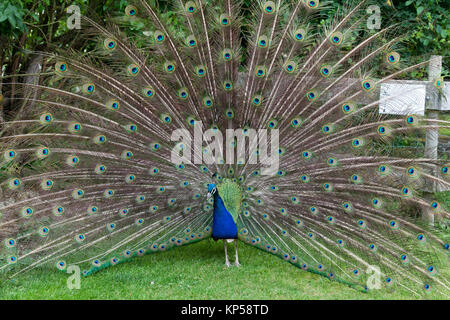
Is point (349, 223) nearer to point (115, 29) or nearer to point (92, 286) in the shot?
point (92, 286)

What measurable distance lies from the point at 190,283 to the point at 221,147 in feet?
4.33

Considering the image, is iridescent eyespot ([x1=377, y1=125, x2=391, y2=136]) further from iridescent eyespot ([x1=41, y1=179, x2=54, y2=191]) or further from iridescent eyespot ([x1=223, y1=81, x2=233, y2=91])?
iridescent eyespot ([x1=41, y1=179, x2=54, y2=191])

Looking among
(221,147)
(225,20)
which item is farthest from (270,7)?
(221,147)

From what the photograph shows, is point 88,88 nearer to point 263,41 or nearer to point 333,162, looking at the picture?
point 263,41

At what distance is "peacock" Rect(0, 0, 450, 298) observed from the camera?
13.4 ft

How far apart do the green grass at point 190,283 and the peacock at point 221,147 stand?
165mm

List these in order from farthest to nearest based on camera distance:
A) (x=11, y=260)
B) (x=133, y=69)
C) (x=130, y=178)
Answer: (x=130, y=178), (x=133, y=69), (x=11, y=260)

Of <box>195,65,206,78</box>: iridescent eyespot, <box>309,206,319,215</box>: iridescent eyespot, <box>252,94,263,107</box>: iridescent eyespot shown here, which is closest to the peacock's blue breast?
<box>309,206,319,215</box>: iridescent eyespot

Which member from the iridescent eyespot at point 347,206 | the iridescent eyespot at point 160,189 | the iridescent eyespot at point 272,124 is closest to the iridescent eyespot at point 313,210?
the iridescent eyespot at point 347,206

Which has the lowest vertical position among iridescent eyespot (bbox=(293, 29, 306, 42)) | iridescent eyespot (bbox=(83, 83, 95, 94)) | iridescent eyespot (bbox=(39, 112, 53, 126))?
iridescent eyespot (bbox=(39, 112, 53, 126))

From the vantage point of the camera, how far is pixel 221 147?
446 centimetres

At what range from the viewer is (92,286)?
13.4 feet

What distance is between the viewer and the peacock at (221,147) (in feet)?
13.4

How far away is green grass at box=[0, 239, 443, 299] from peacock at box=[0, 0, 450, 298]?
0.16 meters
